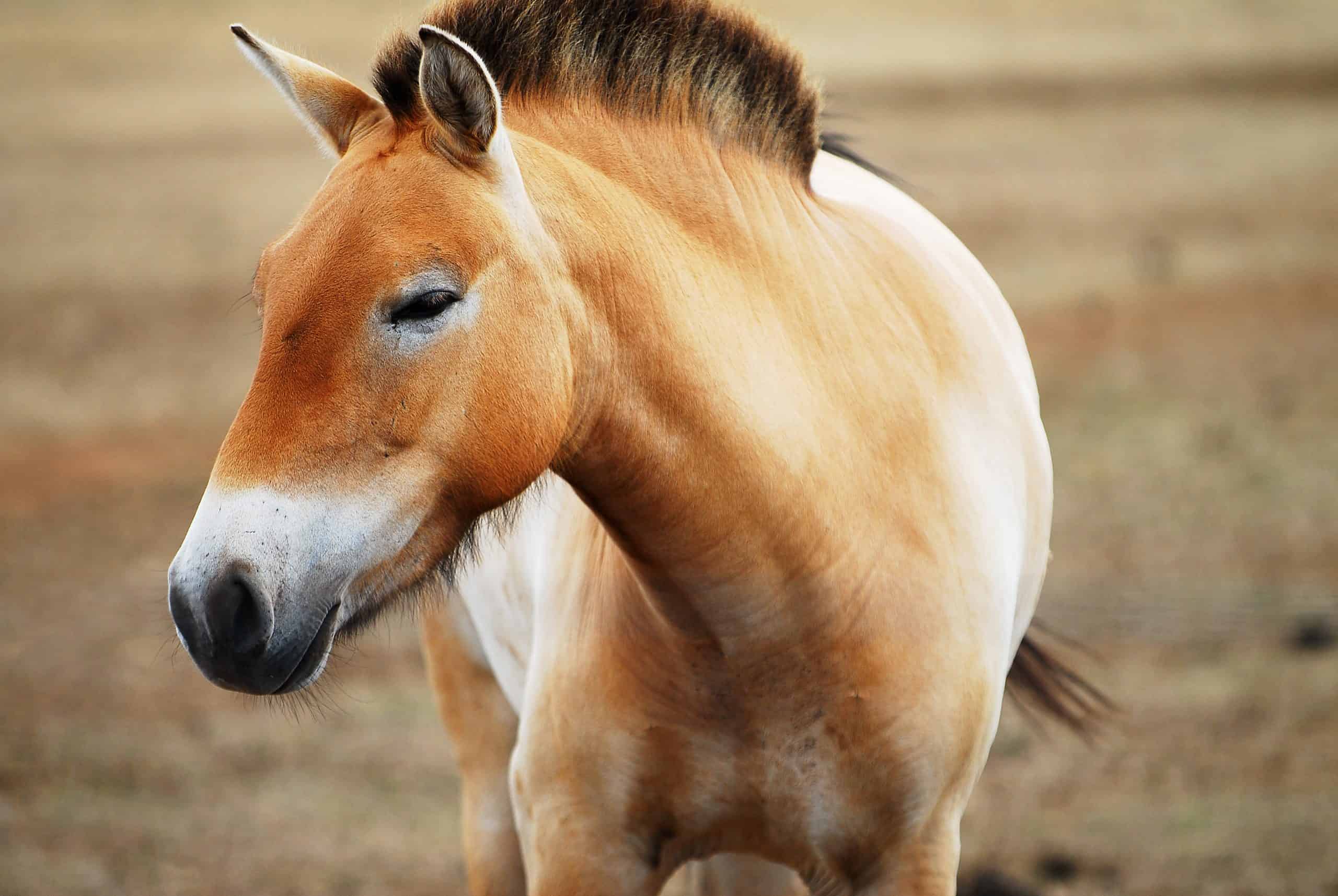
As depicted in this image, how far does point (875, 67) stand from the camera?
2061 cm

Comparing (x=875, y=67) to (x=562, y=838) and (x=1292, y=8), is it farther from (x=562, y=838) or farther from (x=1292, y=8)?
(x=562, y=838)

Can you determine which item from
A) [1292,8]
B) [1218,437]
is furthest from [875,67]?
[1218,437]

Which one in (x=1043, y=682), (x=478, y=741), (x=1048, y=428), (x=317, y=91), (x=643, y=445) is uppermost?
(x=317, y=91)

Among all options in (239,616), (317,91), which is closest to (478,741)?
(239,616)

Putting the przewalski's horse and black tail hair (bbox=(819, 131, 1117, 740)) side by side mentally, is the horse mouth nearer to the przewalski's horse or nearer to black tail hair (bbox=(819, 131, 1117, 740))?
the przewalski's horse

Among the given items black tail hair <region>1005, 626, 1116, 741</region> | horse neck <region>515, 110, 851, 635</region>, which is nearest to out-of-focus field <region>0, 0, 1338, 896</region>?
horse neck <region>515, 110, 851, 635</region>

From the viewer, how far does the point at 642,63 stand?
2270 mm

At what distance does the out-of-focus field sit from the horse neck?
48 centimetres

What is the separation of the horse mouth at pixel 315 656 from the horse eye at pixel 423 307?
424 mm

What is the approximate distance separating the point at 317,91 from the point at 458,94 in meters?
0.37

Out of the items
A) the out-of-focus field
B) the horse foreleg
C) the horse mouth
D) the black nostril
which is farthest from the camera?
the out-of-focus field

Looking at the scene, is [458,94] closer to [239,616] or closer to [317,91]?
[317,91]

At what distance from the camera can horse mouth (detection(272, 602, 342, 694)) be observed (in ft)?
6.21

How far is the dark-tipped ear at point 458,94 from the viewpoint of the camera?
187 centimetres
